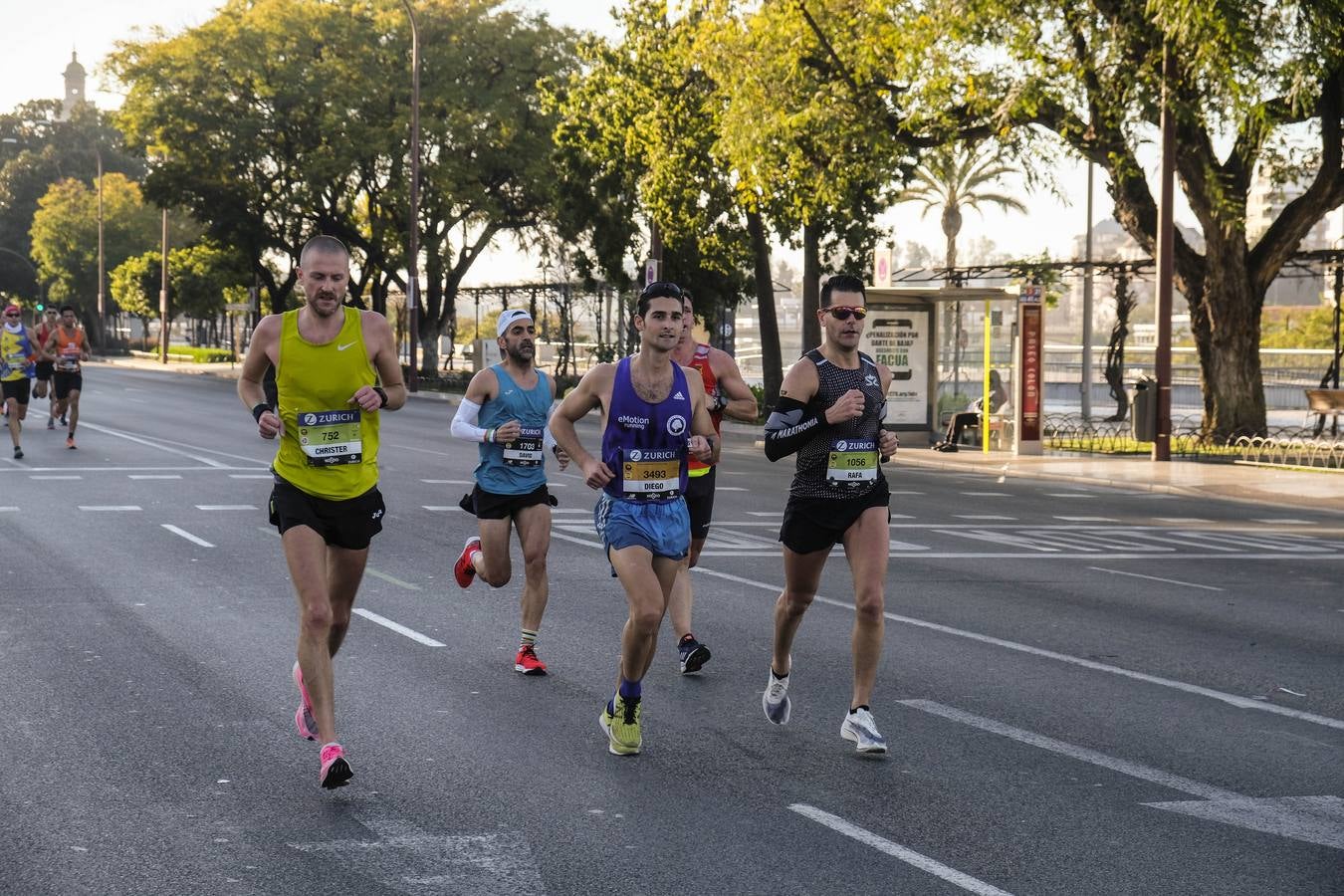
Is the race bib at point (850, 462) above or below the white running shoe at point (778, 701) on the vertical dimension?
above

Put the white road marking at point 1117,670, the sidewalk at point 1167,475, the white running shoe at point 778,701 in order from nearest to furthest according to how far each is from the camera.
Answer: the white running shoe at point 778,701 < the white road marking at point 1117,670 < the sidewalk at point 1167,475

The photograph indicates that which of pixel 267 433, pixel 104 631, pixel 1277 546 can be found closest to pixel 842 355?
pixel 267 433

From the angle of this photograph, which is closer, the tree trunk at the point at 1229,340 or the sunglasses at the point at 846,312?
the sunglasses at the point at 846,312

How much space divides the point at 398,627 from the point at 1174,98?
16749 mm

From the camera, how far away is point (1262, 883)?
512 centimetres

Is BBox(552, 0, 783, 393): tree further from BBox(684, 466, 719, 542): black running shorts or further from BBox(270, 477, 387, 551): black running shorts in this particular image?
BBox(270, 477, 387, 551): black running shorts

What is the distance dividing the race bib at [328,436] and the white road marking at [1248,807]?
312 cm

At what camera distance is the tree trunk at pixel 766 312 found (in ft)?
120

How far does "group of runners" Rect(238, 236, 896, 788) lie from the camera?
20.6 ft

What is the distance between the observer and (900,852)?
5.38m

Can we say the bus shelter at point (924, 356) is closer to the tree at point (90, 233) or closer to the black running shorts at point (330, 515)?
the black running shorts at point (330, 515)

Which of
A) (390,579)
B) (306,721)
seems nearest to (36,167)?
(390,579)

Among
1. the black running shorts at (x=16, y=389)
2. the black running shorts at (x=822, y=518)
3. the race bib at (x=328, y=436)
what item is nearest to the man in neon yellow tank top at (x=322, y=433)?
the race bib at (x=328, y=436)

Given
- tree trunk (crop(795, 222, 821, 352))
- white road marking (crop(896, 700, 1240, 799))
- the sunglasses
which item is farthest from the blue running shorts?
tree trunk (crop(795, 222, 821, 352))
